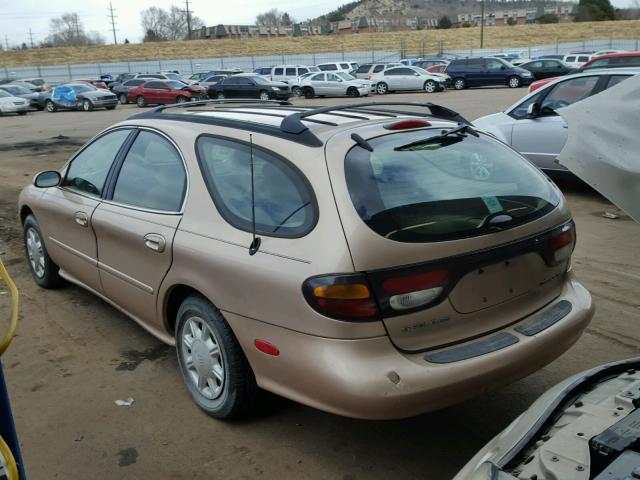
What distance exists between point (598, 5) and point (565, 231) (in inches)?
3696

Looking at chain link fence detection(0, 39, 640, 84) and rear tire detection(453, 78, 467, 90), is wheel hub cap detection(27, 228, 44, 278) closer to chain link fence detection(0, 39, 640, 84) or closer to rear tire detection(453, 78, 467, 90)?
rear tire detection(453, 78, 467, 90)

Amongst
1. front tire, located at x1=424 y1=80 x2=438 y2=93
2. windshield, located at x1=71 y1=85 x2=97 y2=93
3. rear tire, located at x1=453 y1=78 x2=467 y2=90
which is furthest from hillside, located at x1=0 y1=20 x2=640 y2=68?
windshield, located at x1=71 y1=85 x2=97 y2=93

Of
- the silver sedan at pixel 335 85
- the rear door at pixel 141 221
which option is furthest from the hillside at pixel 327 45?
the rear door at pixel 141 221

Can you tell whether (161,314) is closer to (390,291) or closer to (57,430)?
(57,430)

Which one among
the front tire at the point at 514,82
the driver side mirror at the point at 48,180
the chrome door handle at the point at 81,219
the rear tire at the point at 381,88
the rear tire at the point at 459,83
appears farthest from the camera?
the rear tire at the point at 459,83

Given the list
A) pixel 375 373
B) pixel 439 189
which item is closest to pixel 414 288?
pixel 375 373

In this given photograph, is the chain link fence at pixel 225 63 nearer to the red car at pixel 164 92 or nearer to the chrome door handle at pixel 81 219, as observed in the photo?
the red car at pixel 164 92

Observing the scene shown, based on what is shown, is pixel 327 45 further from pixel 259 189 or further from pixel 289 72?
pixel 259 189

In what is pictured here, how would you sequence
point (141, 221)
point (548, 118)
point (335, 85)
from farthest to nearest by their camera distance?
point (335, 85) → point (548, 118) → point (141, 221)

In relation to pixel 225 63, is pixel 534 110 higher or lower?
lower

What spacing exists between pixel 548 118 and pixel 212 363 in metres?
6.90

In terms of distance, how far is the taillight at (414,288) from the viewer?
262 centimetres

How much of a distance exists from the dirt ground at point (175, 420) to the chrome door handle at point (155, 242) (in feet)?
2.89

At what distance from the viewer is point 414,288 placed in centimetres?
264
